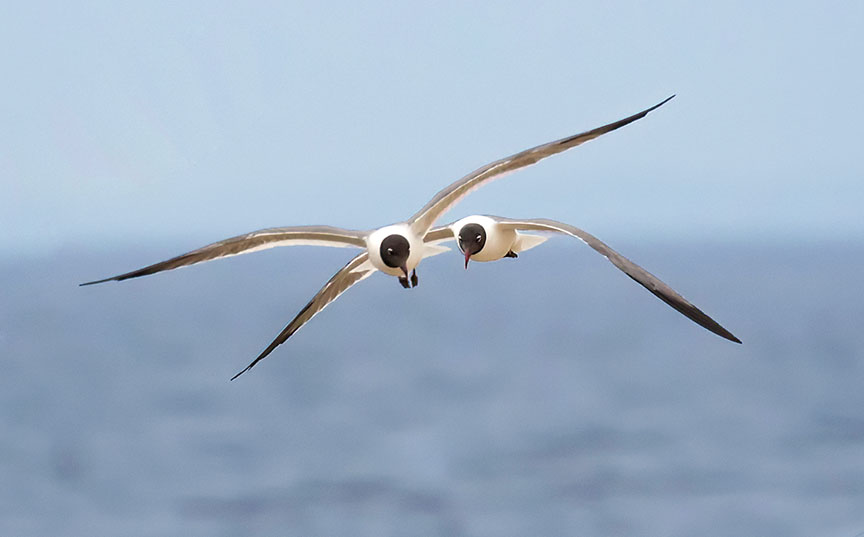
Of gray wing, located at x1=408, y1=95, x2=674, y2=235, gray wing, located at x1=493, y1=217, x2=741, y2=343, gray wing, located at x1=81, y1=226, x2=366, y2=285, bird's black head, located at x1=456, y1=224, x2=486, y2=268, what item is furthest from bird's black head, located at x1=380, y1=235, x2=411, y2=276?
gray wing, located at x1=493, y1=217, x2=741, y2=343

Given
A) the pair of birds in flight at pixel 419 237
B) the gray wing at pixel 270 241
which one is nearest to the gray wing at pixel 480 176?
the pair of birds in flight at pixel 419 237

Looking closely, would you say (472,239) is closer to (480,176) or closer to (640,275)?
(480,176)

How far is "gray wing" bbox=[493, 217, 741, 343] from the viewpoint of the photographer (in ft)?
16.0

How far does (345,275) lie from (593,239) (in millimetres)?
1487

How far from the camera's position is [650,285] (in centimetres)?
516

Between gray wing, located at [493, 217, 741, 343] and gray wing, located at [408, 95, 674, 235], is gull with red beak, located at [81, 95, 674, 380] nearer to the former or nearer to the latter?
gray wing, located at [408, 95, 674, 235]

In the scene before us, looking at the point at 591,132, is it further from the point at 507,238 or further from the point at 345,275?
the point at 345,275

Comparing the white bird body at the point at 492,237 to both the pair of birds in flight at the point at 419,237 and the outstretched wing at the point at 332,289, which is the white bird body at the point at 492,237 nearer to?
the pair of birds in flight at the point at 419,237

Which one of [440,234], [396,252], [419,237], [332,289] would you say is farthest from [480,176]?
[332,289]

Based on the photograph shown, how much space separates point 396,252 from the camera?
554 cm

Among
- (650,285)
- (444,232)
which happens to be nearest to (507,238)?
(444,232)

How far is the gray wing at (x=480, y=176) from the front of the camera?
18.4 ft

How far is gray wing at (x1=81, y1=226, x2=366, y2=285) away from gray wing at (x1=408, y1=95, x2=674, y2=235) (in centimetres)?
31

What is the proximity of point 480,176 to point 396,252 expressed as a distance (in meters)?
0.50
